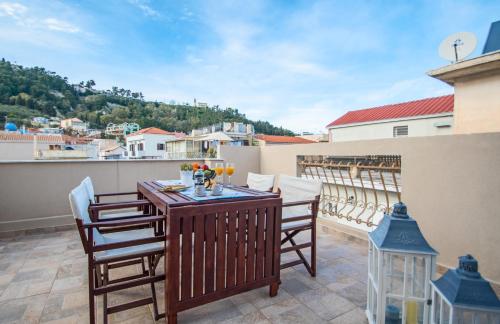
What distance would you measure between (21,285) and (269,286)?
7.04ft

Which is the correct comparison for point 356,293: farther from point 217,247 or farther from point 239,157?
point 239,157

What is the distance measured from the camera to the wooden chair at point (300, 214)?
237 centimetres

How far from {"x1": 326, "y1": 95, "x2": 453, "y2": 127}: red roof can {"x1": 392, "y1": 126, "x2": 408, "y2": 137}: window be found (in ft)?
1.90

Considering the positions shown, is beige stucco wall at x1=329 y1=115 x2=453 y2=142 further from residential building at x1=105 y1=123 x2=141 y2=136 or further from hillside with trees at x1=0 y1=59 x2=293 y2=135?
residential building at x1=105 y1=123 x2=141 y2=136

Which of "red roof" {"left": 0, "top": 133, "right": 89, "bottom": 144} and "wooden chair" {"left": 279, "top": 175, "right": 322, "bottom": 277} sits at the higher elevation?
"red roof" {"left": 0, "top": 133, "right": 89, "bottom": 144}

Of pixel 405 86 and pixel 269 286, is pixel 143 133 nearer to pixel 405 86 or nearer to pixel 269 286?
pixel 405 86

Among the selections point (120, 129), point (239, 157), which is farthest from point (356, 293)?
point (120, 129)

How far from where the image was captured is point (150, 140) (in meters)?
27.6

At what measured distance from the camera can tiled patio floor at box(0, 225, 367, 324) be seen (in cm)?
180

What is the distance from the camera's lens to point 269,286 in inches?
83.0

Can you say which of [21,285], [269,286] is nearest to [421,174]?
[269,286]

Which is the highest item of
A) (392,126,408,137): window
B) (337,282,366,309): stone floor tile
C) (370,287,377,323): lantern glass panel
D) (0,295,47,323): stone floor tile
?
(392,126,408,137): window

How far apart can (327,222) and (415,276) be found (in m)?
2.30

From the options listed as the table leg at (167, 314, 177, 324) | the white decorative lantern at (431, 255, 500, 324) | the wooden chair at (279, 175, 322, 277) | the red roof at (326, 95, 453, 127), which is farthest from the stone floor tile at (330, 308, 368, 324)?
the red roof at (326, 95, 453, 127)
